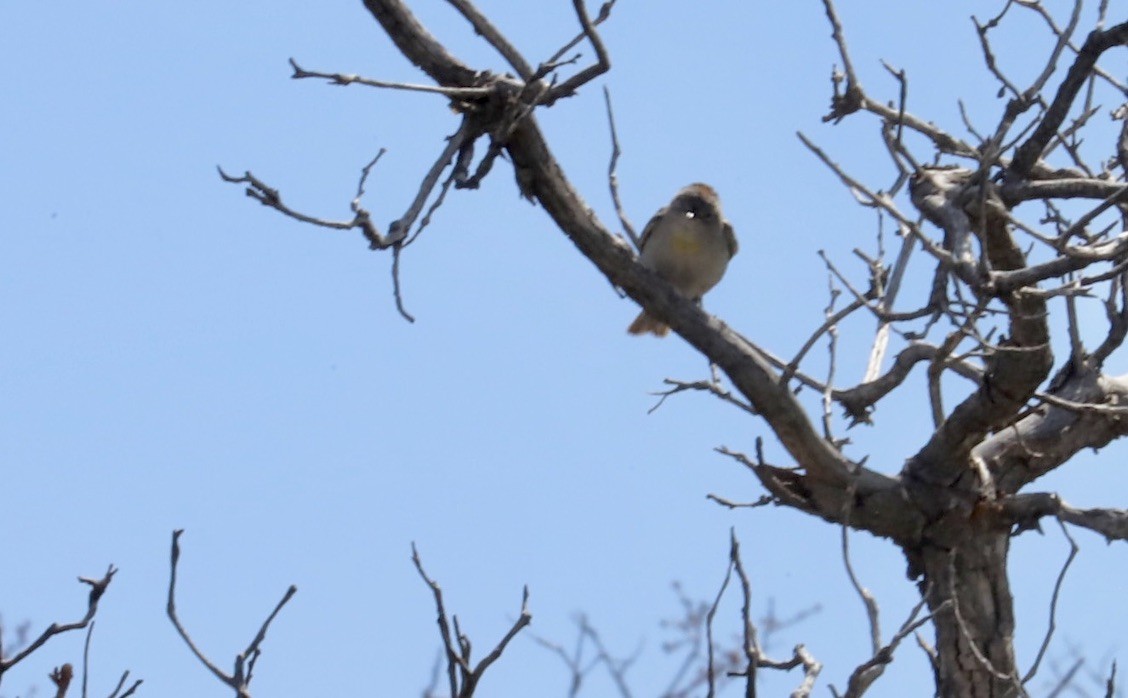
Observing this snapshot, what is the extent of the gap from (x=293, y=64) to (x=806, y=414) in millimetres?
2460

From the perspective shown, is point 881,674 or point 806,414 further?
point 806,414

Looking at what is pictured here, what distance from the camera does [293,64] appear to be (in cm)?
446

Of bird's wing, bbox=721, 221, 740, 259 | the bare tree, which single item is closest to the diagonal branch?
the bare tree

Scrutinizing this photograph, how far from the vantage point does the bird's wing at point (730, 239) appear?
8.11 metres

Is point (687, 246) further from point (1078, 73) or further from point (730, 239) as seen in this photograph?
point (1078, 73)

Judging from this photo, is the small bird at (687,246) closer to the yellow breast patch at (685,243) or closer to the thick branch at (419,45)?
the yellow breast patch at (685,243)

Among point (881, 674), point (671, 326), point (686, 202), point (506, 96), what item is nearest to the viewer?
point (881, 674)

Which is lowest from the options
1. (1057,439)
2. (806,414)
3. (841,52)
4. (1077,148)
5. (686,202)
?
(806,414)

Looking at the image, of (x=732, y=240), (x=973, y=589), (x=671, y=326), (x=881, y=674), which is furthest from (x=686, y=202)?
(x=881, y=674)

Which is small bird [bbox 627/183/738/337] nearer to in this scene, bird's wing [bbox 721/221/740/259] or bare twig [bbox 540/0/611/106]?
bird's wing [bbox 721/221/740/259]

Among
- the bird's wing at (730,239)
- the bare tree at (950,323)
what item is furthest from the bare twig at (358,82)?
the bird's wing at (730,239)

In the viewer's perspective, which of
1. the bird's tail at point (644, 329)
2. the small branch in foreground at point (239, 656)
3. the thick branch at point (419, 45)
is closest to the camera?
the small branch in foreground at point (239, 656)

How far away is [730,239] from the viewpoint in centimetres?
814

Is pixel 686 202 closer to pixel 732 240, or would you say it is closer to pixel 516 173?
pixel 732 240
